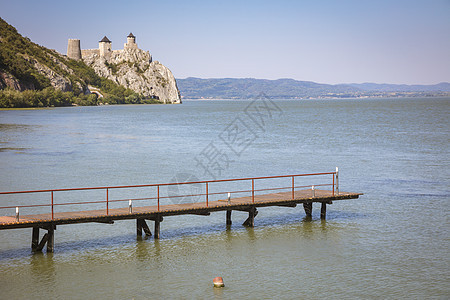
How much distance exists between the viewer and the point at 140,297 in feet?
59.9

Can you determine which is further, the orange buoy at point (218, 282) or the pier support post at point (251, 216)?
the pier support post at point (251, 216)

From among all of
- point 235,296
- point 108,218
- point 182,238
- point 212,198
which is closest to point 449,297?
point 235,296

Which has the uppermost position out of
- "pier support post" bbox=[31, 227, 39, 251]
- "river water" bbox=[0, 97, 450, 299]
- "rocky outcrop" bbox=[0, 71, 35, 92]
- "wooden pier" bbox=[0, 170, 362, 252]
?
"rocky outcrop" bbox=[0, 71, 35, 92]

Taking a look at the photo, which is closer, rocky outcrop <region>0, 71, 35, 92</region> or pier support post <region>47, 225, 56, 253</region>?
pier support post <region>47, 225, 56, 253</region>

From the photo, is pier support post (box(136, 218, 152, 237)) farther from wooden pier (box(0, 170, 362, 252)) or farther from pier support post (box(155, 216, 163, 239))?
pier support post (box(155, 216, 163, 239))

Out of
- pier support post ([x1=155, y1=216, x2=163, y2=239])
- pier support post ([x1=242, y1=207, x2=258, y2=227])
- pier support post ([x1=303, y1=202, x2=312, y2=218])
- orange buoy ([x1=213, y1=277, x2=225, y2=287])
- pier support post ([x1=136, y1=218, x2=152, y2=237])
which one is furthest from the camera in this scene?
pier support post ([x1=303, y1=202, x2=312, y2=218])

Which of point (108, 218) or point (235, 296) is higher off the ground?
point (108, 218)

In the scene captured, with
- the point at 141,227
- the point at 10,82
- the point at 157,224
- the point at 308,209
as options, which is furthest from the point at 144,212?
the point at 10,82

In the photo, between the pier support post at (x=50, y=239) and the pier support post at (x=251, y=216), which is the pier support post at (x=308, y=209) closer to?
the pier support post at (x=251, y=216)

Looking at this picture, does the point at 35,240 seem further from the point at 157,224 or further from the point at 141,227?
the point at 157,224

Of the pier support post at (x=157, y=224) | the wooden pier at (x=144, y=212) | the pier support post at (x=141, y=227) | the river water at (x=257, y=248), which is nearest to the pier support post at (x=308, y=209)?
the wooden pier at (x=144, y=212)

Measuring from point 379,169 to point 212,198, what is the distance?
1831cm

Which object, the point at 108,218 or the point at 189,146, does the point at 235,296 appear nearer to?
the point at 108,218

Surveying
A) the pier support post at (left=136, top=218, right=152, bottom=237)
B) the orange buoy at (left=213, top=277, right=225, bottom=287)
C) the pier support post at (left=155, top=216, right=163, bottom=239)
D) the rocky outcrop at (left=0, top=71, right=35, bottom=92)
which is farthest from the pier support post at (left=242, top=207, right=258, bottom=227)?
the rocky outcrop at (left=0, top=71, right=35, bottom=92)
